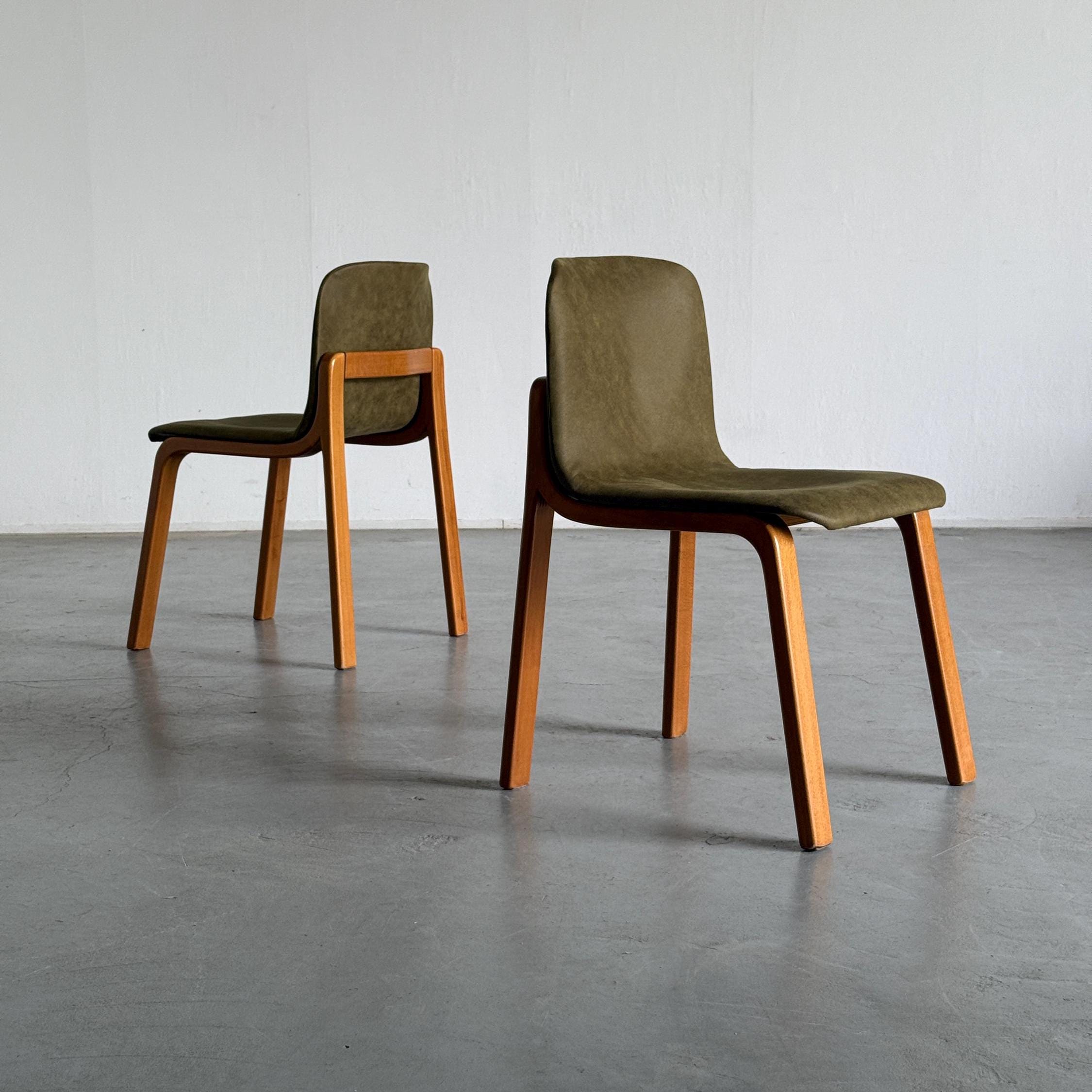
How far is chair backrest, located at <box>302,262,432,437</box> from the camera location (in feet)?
8.94

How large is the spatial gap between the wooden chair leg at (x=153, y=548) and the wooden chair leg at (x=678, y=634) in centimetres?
124

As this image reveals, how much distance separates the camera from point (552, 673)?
2.68m

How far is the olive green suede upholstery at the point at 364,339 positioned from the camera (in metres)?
2.72

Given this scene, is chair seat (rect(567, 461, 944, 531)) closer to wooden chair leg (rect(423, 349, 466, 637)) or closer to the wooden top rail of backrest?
the wooden top rail of backrest

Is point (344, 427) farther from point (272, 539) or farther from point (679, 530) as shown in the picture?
point (679, 530)

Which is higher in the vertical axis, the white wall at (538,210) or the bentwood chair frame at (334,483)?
the white wall at (538,210)

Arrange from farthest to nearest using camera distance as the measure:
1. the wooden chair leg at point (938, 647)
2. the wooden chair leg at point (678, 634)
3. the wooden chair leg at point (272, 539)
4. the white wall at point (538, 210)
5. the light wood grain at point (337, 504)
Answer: the white wall at point (538, 210), the wooden chair leg at point (272, 539), the light wood grain at point (337, 504), the wooden chair leg at point (678, 634), the wooden chair leg at point (938, 647)

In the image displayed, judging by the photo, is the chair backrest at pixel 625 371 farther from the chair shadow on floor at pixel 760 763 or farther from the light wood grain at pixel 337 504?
the light wood grain at pixel 337 504

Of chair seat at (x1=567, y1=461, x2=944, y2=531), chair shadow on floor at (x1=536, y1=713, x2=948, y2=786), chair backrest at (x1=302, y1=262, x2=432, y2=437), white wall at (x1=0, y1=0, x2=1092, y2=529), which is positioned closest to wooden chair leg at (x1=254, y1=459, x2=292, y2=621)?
chair backrest at (x1=302, y1=262, x2=432, y2=437)

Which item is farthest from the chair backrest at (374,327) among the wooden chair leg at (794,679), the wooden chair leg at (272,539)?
the wooden chair leg at (794,679)

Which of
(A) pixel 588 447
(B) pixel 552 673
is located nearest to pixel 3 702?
(B) pixel 552 673

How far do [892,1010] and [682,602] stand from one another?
0.97m

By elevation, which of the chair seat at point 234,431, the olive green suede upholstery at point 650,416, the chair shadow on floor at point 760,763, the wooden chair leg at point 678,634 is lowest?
the chair shadow on floor at point 760,763

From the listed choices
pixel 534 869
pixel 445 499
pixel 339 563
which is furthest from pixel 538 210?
pixel 534 869
